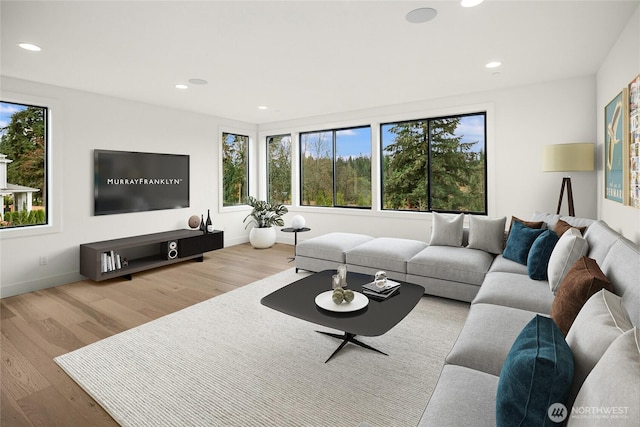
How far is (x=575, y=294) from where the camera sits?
1.58m

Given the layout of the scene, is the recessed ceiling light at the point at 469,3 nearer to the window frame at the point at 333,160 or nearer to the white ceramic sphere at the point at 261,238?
the window frame at the point at 333,160

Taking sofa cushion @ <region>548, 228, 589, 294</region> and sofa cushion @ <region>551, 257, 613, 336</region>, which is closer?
sofa cushion @ <region>551, 257, 613, 336</region>

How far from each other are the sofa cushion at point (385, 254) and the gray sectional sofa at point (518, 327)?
16 millimetres

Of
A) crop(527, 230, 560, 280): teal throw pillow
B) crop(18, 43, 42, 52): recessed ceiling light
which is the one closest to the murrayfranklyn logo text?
crop(18, 43, 42, 52): recessed ceiling light

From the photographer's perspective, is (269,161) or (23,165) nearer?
(23,165)

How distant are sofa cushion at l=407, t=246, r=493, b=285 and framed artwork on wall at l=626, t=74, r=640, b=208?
128 cm

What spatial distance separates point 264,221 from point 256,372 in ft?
14.4

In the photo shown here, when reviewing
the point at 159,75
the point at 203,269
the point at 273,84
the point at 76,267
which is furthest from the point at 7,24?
the point at 203,269

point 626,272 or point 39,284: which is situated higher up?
point 626,272

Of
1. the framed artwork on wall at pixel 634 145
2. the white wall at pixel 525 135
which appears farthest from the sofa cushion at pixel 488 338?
the white wall at pixel 525 135

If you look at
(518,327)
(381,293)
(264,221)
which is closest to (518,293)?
(518,327)

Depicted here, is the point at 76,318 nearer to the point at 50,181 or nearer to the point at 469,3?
the point at 50,181

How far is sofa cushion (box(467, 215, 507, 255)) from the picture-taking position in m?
3.75

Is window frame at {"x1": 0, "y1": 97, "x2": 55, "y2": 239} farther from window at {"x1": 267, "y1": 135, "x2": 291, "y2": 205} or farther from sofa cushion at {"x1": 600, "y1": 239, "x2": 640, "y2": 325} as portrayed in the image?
sofa cushion at {"x1": 600, "y1": 239, "x2": 640, "y2": 325}
